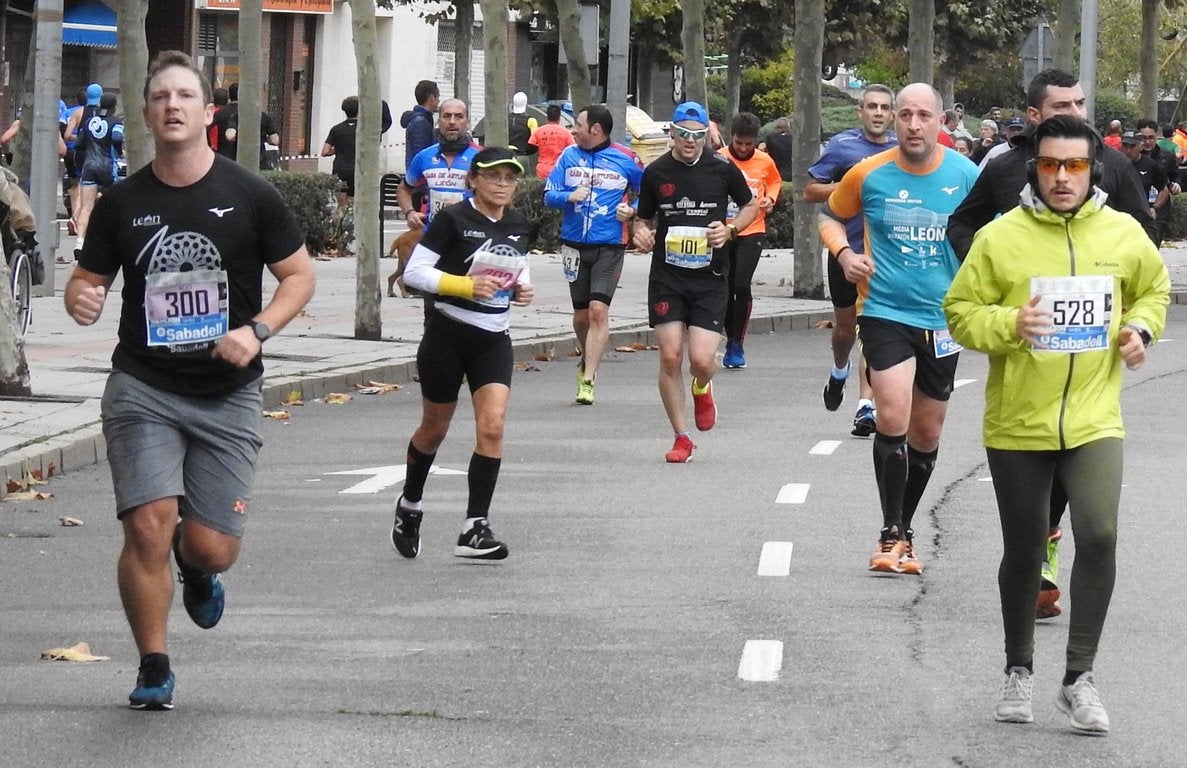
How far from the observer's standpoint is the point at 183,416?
6.82 metres

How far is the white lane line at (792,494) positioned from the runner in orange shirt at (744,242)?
19.3 feet

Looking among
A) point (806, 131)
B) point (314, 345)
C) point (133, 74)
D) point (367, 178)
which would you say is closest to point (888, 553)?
point (314, 345)

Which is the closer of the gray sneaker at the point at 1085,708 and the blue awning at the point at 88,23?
the gray sneaker at the point at 1085,708

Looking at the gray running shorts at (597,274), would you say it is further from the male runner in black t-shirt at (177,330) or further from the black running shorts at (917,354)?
the male runner in black t-shirt at (177,330)

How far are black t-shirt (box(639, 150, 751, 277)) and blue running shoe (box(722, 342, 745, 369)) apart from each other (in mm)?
4294

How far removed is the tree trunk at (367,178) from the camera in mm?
18734

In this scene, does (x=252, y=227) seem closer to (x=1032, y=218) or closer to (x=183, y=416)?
(x=183, y=416)

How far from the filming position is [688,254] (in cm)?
1334

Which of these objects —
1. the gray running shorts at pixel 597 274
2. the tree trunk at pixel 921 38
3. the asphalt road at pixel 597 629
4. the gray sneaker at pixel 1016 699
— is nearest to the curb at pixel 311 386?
the asphalt road at pixel 597 629

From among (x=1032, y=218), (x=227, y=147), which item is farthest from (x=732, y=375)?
(x=227, y=147)

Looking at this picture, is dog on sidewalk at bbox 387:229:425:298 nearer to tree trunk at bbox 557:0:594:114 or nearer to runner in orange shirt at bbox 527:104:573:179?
tree trunk at bbox 557:0:594:114

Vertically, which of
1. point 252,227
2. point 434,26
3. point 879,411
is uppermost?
point 434,26

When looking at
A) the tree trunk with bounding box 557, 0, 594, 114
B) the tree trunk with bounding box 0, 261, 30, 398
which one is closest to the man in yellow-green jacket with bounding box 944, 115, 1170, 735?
the tree trunk with bounding box 0, 261, 30, 398

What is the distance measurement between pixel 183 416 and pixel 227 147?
2402 cm
